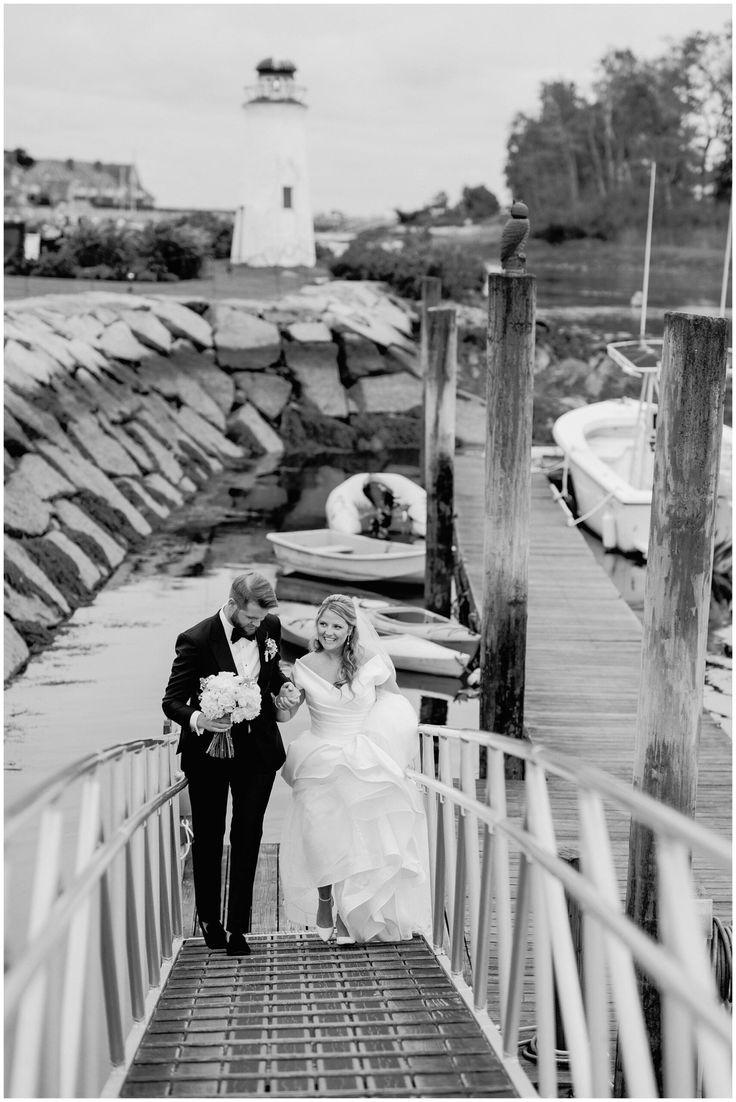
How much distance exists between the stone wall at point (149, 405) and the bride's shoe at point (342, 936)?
872 cm

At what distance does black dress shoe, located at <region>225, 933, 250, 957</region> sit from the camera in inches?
204

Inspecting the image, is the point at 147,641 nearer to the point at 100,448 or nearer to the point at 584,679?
the point at 584,679

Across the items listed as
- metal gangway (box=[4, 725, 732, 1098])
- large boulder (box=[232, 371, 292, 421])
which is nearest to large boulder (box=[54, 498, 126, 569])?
large boulder (box=[232, 371, 292, 421])

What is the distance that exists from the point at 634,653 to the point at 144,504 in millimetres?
11972

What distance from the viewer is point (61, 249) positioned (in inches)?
1598

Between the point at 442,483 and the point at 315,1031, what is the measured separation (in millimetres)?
11901

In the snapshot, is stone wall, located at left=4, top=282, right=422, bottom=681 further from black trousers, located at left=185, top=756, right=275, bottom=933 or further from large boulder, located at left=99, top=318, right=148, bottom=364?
black trousers, located at left=185, top=756, right=275, bottom=933

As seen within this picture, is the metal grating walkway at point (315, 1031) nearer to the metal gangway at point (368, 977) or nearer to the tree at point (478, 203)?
the metal gangway at point (368, 977)

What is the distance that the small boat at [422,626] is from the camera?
13.9 m

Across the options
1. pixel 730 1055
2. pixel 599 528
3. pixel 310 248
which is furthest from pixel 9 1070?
pixel 310 248

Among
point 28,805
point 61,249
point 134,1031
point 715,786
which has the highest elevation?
point 61,249

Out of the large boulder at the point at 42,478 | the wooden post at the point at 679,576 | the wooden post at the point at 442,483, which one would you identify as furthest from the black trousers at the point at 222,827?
the large boulder at the point at 42,478

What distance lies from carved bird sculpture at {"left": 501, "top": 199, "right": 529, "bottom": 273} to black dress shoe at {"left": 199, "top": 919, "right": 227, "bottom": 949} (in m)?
5.42

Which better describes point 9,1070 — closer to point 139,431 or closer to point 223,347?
point 139,431
